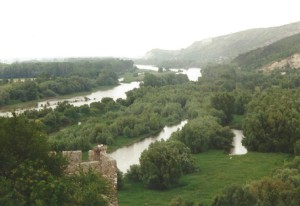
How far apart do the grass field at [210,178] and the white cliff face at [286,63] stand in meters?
90.2

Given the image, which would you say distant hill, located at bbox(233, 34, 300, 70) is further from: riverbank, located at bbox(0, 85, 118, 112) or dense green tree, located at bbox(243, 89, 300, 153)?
dense green tree, located at bbox(243, 89, 300, 153)

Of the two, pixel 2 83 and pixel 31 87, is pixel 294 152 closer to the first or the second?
pixel 31 87

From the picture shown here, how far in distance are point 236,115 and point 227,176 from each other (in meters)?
36.9

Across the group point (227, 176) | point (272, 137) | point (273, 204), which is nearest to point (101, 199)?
point (273, 204)

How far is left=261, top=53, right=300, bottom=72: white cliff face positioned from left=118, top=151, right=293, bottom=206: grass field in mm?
90243


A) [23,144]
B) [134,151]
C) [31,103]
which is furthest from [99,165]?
[31,103]

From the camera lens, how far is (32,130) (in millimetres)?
19875

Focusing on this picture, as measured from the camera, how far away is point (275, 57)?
153 m

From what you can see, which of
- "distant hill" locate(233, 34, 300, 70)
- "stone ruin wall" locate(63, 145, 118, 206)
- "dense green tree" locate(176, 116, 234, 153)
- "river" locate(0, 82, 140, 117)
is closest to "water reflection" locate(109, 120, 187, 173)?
"dense green tree" locate(176, 116, 234, 153)

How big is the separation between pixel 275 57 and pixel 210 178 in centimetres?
11679

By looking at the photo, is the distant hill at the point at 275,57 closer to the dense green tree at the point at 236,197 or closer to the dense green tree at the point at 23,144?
the dense green tree at the point at 236,197

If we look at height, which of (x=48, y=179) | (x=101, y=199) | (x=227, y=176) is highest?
(x=48, y=179)

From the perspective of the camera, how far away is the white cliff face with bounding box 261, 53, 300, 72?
137500 mm

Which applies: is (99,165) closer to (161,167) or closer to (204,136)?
(161,167)
